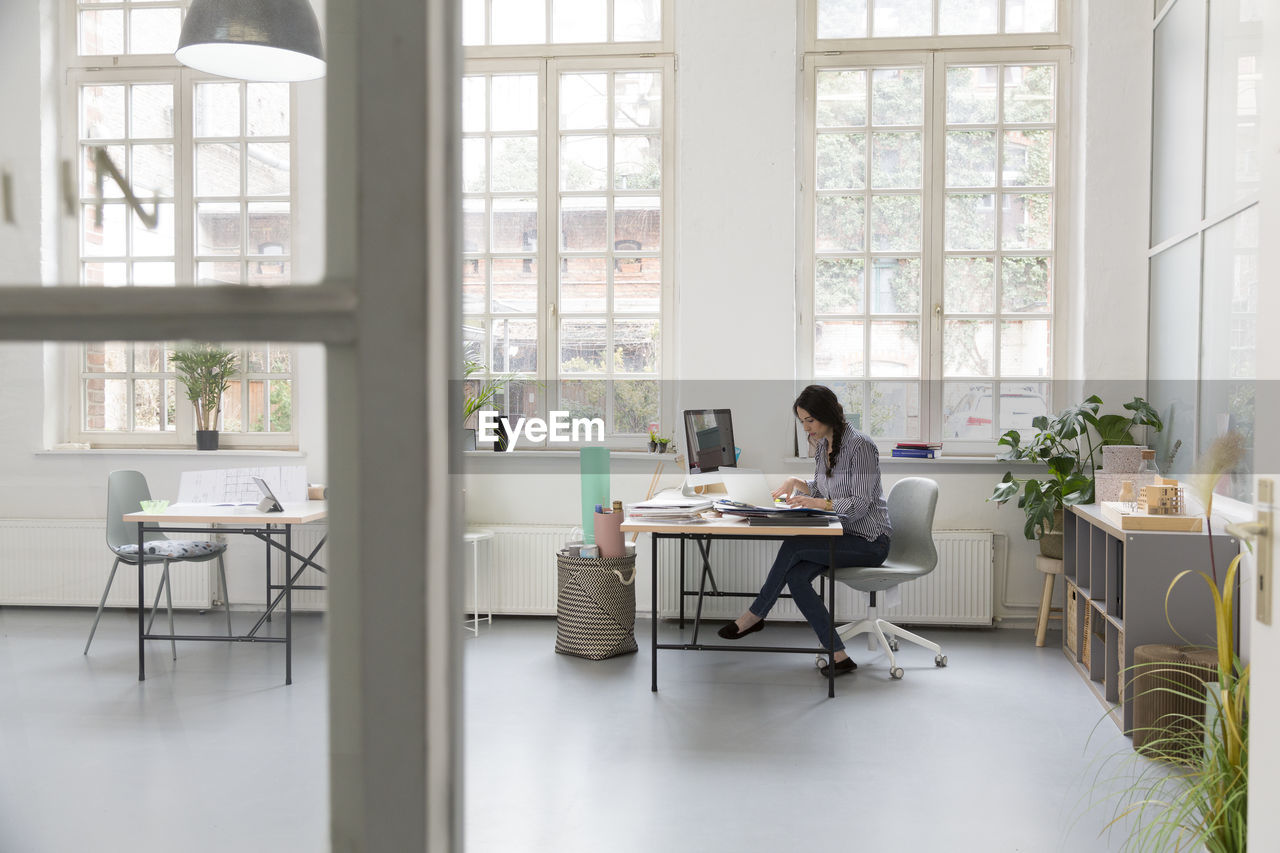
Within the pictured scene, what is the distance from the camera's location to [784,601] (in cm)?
570

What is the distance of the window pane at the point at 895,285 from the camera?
5.82 meters

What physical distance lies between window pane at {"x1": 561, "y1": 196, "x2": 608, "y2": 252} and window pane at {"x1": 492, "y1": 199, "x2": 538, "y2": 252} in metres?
0.23

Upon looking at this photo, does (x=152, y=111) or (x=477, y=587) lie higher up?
(x=152, y=111)

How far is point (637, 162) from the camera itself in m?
5.98

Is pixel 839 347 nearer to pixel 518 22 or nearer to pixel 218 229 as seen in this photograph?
pixel 518 22

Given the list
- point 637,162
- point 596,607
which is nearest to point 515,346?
point 637,162

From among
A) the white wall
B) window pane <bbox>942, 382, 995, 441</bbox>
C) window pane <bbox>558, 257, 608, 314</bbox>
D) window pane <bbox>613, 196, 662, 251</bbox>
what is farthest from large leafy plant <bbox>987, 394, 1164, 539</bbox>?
window pane <bbox>558, 257, 608, 314</bbox>

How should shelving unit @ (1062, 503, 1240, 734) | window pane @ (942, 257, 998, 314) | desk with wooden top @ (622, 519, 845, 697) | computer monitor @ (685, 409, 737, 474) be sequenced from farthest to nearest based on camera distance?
window pane @ (942, 257, 998, 314)
computer monitor @ (685, 409, 737, 474)
desk with wooden top @ (622, 519, 845, 697)
shelving unit @ (1062, 503, 1240, 734)

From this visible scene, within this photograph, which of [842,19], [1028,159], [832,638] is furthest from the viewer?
[842,19]

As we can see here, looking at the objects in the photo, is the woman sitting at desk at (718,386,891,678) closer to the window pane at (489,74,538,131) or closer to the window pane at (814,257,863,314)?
the window pane at (814,257,863,314)

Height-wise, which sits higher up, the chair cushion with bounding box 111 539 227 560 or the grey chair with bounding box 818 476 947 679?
the chair cushion with bounding box 111 539 227 560

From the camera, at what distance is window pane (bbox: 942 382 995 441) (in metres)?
5.79

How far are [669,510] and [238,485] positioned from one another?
3.96 meters

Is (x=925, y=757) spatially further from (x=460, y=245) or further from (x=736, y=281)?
(x=460, y=245)
